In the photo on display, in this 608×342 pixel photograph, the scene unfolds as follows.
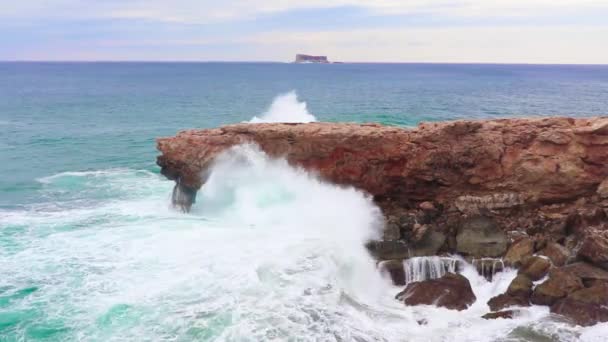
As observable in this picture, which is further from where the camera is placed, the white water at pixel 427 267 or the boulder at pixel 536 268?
the white water at pixel 427 267

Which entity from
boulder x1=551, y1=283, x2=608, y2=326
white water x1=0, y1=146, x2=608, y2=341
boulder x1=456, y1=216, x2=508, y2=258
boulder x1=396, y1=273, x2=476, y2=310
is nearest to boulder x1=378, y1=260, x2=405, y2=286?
white water x1=0, y1=146, x2=608, y2=341

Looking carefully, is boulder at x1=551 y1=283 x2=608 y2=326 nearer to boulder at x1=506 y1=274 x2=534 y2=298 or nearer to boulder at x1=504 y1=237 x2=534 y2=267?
boulder at x1=506 y1=274 x2=534 y2=298

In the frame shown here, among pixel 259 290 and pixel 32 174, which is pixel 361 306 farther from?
pixel 32 174

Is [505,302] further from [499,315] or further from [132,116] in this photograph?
[132,116]

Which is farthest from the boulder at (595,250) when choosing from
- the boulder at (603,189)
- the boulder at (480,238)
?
the boulder at (480,238)

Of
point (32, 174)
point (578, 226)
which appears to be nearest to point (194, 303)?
point (578, 226)

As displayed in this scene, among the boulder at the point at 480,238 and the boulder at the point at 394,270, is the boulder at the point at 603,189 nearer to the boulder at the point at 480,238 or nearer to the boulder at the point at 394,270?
the boulder at the point at 480,238

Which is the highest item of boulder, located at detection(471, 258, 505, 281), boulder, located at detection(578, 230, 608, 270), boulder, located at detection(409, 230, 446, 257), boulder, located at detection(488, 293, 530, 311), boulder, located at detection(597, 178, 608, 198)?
boulder, located at detection(597, 178, 608, 198)
